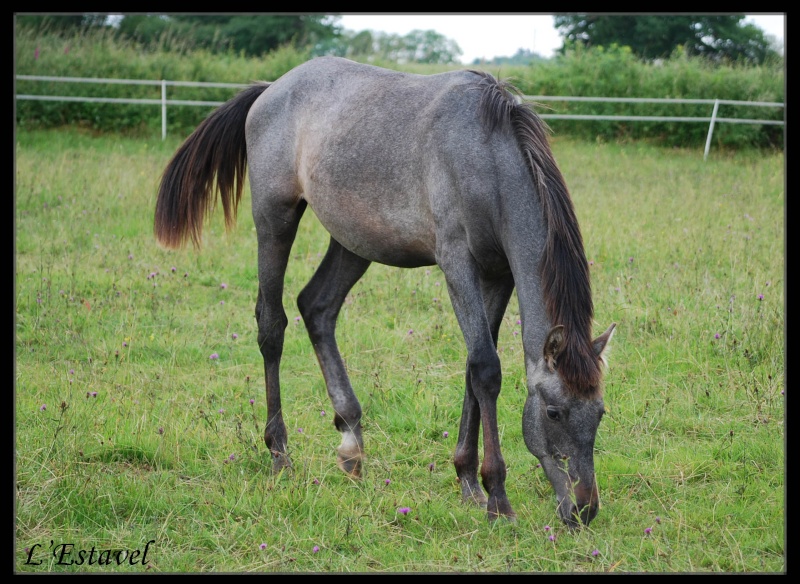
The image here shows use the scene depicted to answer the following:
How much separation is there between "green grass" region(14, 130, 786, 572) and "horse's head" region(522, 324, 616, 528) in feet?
0.61

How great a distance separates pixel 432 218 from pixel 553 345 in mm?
958

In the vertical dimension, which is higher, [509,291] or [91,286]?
[509,291]

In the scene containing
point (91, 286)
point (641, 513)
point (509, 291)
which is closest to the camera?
point (641, 513)

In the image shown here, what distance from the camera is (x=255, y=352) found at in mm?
6078

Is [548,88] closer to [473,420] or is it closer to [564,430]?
[473,420]

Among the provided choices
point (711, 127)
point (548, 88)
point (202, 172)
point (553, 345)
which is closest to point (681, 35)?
point (548, 88)

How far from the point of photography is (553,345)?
331cm

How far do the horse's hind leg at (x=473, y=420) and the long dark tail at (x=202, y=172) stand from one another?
2051 millimetres

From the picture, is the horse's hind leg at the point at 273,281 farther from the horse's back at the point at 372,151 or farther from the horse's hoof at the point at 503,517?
the horse's hoof at the point at 503,517

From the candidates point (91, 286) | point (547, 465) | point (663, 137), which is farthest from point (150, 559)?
point (663, 137)

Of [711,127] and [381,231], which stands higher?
[381,231]

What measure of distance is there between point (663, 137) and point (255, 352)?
13.1m

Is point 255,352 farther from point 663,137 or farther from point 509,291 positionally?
point 663,137

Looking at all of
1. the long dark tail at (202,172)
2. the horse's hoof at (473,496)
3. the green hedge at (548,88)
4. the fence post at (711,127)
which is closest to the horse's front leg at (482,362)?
the horse's hoof at (473,496)
